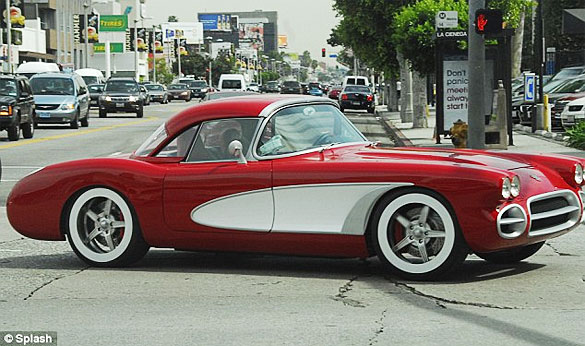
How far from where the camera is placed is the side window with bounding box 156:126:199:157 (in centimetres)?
884

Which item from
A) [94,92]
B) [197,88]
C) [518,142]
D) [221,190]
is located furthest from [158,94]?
[221,190]

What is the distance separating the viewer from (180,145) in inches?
349

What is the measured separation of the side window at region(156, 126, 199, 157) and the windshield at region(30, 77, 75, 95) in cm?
2931

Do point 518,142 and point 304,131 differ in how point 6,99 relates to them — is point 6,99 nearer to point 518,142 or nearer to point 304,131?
point 518,142

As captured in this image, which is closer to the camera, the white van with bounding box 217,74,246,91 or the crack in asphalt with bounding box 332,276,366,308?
the crack in asphalt with bounding box 332,276,366,308

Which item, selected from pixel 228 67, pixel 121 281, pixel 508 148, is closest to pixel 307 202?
pixel 121 281

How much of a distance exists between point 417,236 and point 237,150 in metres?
1.54

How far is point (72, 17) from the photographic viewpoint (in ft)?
376

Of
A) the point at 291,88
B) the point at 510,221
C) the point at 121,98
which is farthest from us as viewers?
the point at 291,88

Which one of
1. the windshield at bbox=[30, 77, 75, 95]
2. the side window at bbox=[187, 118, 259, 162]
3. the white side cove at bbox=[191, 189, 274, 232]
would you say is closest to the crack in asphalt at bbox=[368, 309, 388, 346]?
the white side cove at bbox=[191, 189, 274, 232]

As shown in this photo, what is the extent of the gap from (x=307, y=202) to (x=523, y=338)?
2.51 meters

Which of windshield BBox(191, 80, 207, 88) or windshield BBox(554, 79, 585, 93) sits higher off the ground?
windshield BBox(191, 80, 207, 88)

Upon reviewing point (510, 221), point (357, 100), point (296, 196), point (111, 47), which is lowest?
point (510, 221)

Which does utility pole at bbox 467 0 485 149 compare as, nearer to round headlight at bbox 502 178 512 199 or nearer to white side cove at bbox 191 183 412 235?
white side cove at bbox 191 183 412 235
